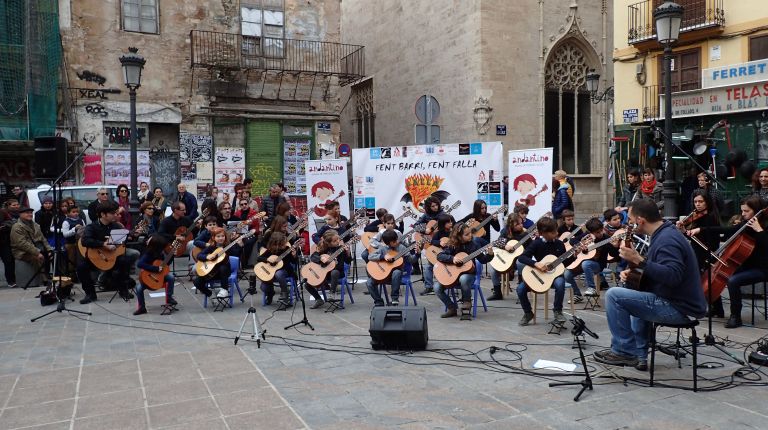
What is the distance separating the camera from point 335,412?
468 centimetres

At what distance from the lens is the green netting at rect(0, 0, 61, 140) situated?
54.9 ft

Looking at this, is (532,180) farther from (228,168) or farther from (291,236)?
(228,168)

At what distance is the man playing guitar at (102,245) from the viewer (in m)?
9.45

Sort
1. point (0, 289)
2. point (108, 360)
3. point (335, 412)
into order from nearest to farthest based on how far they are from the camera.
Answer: point (335, 412)
point (108, 360)
point (0, 289)

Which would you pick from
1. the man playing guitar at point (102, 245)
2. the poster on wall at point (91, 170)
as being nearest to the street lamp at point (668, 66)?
the man playing guitar at point (102, 245)

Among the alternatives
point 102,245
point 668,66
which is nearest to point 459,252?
point 668,66

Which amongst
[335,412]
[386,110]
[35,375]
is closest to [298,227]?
[35,375]

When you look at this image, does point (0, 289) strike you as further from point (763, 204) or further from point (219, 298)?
point (763, 204)

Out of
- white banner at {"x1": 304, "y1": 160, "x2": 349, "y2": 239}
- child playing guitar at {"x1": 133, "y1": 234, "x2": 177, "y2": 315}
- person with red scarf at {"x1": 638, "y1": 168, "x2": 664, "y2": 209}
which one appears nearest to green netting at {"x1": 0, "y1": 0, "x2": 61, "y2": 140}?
white banner at {"x1": 304, "y1": 160, "x2": 349, "y2": 239}

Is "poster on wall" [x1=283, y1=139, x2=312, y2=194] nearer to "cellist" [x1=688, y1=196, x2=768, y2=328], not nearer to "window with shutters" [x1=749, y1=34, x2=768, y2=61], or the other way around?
"window with shutters" [x1=749, y1=34, x2=768, y2=61]

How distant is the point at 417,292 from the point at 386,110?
17.3m

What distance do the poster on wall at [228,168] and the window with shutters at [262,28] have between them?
298 cm

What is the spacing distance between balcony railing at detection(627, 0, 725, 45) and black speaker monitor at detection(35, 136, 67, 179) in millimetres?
15407

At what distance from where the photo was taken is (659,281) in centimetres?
494
